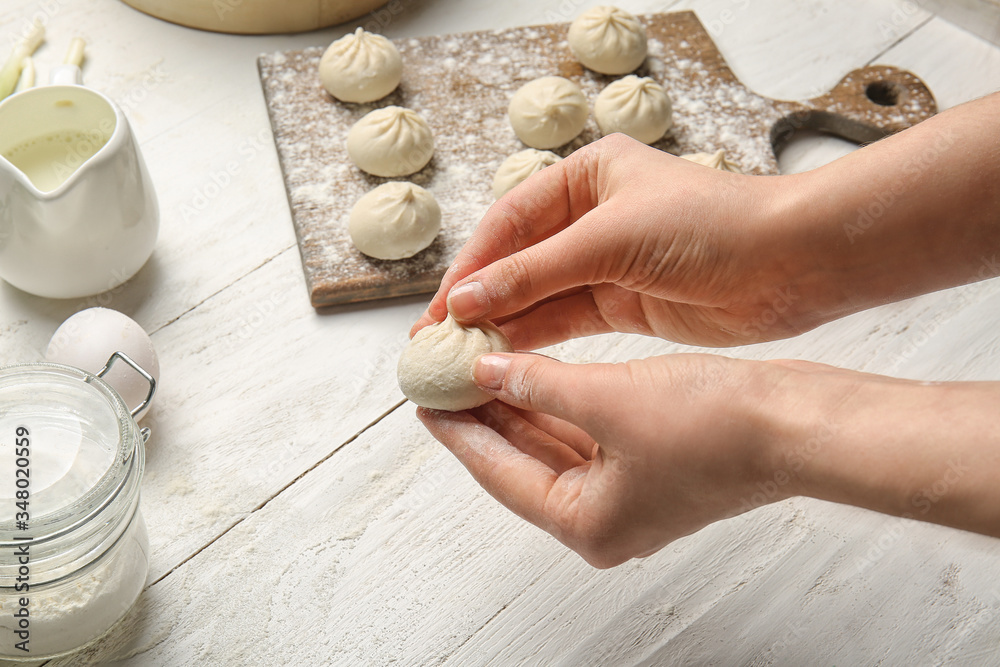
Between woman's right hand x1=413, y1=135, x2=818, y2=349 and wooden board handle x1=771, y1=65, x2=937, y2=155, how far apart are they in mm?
755

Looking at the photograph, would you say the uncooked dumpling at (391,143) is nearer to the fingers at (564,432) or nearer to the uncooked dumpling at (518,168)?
the uncooked dumpling at (518,168)

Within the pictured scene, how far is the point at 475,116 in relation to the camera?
1.82 meters

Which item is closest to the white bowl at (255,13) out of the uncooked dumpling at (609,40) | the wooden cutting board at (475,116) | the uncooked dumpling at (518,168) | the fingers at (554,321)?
the wooden cutting board at (475,116)

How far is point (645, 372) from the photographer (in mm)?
964

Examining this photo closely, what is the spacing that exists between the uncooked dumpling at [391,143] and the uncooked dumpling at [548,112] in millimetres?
206

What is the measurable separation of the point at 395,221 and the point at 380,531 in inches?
22.4

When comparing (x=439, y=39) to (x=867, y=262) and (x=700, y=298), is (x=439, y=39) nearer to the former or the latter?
(x=700, y=298)

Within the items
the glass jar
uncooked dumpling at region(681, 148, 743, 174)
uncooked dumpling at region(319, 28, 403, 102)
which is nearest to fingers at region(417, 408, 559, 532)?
the glass jar

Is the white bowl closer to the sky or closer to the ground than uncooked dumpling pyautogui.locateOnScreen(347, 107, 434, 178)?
closer to the sky

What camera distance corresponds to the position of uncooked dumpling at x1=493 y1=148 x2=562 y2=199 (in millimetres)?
1615

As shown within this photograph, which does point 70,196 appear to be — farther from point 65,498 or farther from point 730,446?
point 730,446

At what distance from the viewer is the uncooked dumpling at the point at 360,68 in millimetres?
1748

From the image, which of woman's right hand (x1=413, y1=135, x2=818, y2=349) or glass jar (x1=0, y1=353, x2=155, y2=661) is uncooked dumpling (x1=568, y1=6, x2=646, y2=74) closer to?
woman's right hand (x1=413, y1=135, x2=818, y2=349)

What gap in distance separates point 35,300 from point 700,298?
1231 millimetres
